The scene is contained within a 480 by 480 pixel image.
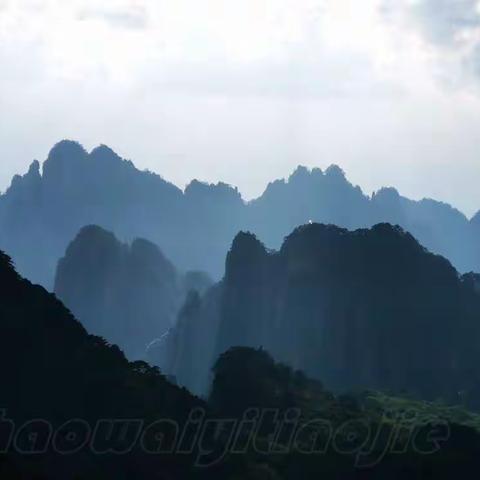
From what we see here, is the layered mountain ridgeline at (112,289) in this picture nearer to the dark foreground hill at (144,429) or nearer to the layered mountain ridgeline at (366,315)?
the layered mountain ridgeline at (366,315)

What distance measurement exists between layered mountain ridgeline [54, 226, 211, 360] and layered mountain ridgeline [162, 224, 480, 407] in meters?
43.4

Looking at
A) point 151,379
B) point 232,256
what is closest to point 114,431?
point 151,379

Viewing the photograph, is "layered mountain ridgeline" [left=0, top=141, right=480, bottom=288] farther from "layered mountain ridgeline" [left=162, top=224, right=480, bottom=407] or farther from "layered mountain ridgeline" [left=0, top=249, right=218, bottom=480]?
"layered mountain ridgeline" [left=0, top=249, right=218, bottom=480]

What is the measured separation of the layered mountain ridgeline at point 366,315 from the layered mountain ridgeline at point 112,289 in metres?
43.4

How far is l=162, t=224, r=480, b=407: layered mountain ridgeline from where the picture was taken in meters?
65.9

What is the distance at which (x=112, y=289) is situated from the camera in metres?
125

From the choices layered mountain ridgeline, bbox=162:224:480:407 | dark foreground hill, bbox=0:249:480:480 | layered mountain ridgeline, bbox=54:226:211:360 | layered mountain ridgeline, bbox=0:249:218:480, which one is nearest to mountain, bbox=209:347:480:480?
dark foreground hill, bbox=0:249:480:480

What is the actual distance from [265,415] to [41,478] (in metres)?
14.9

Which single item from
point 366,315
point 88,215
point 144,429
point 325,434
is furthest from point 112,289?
point 144,429

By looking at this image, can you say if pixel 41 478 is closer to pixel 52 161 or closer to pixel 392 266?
pixel 392 266

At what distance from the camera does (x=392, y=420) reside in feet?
128

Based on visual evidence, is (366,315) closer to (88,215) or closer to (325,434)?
(325,434)

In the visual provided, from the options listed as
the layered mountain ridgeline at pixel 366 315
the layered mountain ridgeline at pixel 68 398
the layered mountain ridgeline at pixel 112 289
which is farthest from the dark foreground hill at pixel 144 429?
the layered mountain ridgeline at pixel 112 289

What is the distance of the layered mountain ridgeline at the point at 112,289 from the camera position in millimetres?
122188
